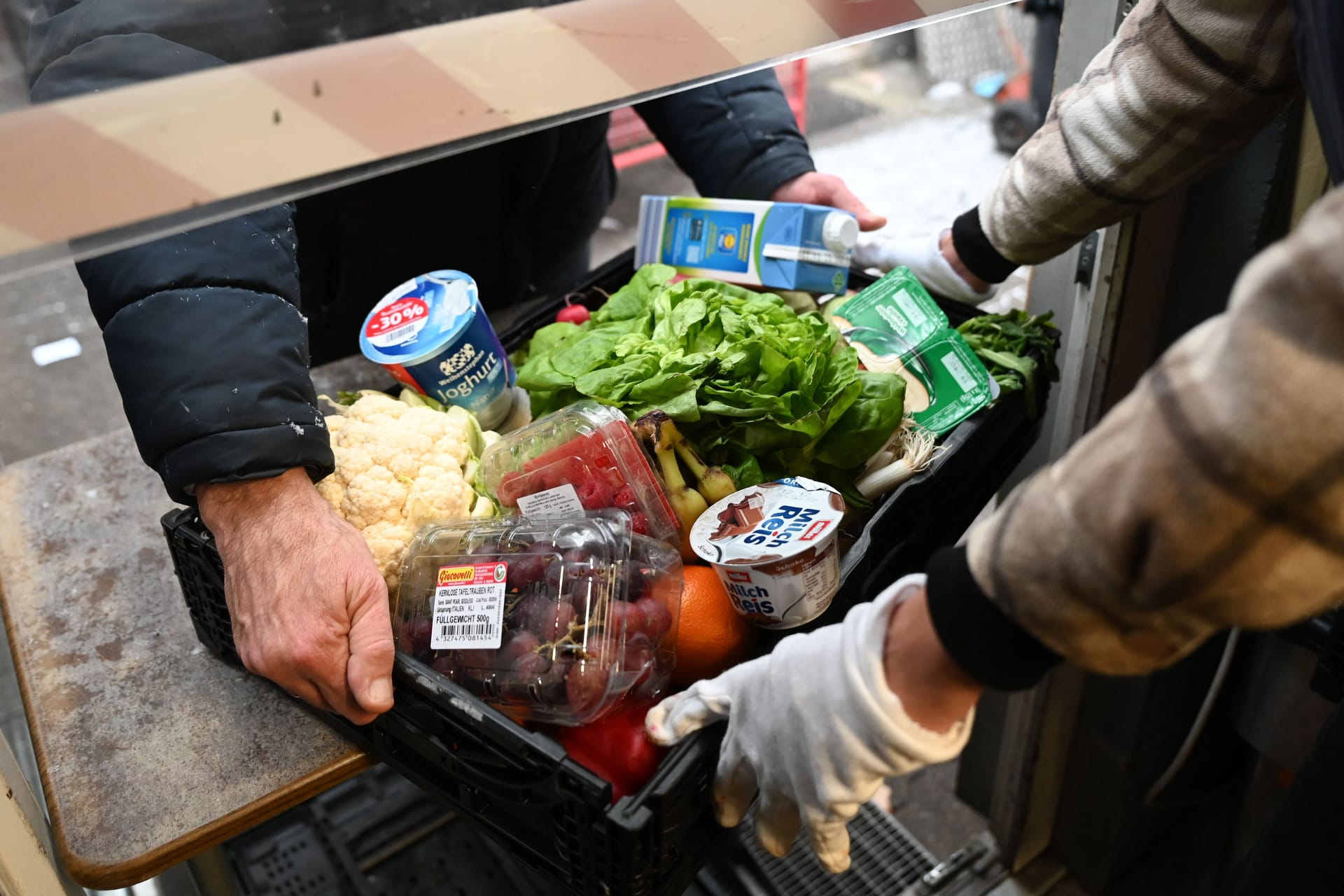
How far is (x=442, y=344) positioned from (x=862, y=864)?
119 centimetres

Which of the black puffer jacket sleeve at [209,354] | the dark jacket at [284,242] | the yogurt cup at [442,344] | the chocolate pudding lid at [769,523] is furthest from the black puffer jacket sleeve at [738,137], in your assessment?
the black puffer jacket sleeve at [209,354]

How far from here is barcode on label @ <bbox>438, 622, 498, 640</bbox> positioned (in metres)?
0.82

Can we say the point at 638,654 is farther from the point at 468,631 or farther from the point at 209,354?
the point at 209,354

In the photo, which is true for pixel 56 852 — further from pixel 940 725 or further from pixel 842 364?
pixel 842 364

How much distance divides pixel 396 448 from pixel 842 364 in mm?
494

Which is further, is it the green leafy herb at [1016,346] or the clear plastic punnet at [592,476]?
the green leafy herb at [1016,346]

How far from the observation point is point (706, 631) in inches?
35.3

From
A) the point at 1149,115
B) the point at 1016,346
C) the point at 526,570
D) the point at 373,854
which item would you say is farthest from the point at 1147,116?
the point at 373,854

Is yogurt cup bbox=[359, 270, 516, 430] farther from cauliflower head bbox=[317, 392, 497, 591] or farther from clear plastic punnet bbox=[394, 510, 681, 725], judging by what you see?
clear plastic punnet bbox=[394, 510, 681, 725]

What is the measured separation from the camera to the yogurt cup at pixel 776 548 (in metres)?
0.85

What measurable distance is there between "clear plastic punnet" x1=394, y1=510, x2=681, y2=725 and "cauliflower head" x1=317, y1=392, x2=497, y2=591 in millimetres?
55

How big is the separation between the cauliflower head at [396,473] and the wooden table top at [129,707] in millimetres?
198

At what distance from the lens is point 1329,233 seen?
0.45m

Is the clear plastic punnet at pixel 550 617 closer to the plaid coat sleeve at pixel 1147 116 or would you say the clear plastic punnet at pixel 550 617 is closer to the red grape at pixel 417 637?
the red grape at pixel 417 637
